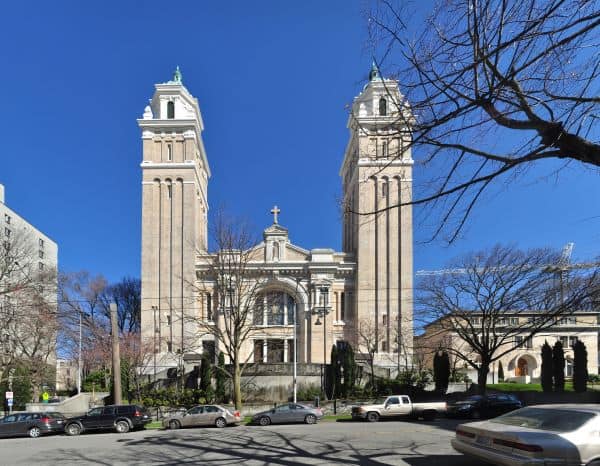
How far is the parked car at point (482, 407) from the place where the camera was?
1070 inches

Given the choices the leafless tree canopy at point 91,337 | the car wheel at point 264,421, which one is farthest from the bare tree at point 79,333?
the car wheel at point 264,421

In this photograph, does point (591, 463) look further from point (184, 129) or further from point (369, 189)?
point (184, 129)

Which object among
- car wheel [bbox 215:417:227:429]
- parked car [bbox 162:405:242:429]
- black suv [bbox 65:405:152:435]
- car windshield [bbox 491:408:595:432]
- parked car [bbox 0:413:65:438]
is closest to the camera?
car windshield [bbox 491:408:595:432]

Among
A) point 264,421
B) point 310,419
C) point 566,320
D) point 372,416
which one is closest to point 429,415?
point 372,416

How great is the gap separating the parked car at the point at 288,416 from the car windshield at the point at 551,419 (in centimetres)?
1758

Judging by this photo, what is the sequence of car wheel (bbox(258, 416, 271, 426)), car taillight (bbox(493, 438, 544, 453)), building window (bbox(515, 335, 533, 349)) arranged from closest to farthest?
car taillight (bbox(493, 438, 544, 453)), car wheel (bbox(258, 416, 271, 426)), building window (bbox(515, 335, 533, 349))

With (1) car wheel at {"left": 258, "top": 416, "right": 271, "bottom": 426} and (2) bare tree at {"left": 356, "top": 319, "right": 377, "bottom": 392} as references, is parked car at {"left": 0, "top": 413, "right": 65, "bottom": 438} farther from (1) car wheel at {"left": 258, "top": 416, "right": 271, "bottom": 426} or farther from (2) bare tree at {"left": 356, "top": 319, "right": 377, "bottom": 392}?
(2) bare tree at {"left": 356, "top": 319, "right": 377, "bottom": 392}

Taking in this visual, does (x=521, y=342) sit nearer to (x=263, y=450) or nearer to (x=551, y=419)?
(x=263, y=450)

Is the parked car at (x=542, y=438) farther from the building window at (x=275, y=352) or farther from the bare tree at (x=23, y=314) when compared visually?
the building window at (x=275, y=352)

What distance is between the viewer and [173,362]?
54.4 metres

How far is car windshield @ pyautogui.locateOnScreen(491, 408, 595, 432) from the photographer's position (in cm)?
815

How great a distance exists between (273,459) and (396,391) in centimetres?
2855

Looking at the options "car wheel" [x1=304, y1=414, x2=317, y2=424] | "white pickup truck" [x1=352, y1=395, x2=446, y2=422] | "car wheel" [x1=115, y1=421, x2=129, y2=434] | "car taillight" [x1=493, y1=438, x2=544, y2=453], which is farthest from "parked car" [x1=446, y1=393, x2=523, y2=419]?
"car taillight" [x1=493, y1=438, x2=544, y2=453]

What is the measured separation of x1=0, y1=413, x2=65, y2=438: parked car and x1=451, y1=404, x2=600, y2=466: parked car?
20.8 metres
